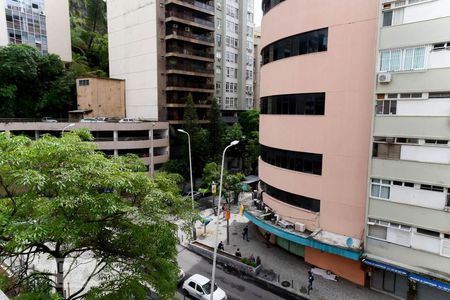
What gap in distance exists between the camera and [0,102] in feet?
143

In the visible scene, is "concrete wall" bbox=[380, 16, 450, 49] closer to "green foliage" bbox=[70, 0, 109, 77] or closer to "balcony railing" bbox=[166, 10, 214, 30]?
"balcony railing" bbox=[166, 10, 214, 30]

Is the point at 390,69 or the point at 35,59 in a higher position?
the point at 35,59

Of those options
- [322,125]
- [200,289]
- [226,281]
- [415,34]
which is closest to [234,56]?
[322,125]

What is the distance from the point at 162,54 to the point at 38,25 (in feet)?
88.9

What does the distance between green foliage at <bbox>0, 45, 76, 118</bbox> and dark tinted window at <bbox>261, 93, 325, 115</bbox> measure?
37.4 m

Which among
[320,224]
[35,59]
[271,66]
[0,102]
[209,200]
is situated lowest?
[209,200]

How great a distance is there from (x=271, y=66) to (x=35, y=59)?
41.5 meters

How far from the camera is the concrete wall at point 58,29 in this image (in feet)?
185

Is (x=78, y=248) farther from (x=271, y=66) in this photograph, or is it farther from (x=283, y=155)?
(x=271, y=66)

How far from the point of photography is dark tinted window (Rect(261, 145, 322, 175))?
21.3m

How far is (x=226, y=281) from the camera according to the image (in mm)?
21484

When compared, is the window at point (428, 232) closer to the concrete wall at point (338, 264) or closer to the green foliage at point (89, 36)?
the concrete wall at point (338, 264)

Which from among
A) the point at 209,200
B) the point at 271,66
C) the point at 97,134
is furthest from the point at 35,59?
the point at 271,66

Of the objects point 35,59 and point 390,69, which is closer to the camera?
point 390,69
